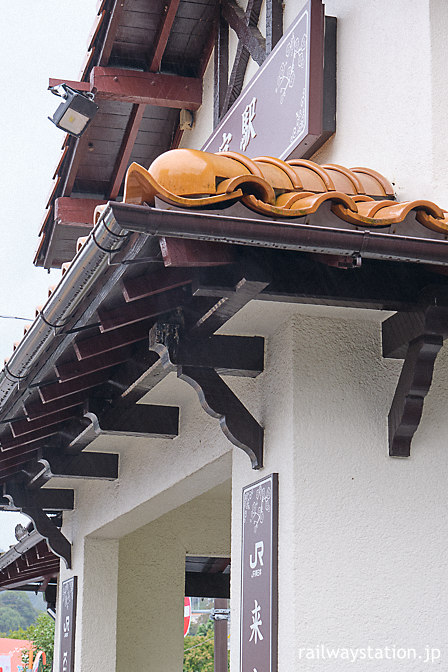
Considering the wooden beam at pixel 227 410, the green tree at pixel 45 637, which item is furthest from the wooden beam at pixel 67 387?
the green tree at pixel 45 637

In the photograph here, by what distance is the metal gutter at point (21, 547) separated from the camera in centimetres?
888

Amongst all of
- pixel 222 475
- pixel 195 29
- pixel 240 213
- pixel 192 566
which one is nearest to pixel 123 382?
pixel 222 475

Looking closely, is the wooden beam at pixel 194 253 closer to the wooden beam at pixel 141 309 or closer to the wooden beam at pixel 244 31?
the wooden beam at pixel 141 309

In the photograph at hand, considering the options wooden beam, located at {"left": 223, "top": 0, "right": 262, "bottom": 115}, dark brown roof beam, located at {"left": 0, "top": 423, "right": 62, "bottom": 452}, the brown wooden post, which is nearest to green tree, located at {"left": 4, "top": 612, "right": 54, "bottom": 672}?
the brown wooden post

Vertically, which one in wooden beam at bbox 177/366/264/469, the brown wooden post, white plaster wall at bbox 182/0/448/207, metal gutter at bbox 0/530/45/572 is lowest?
the brown wooden post

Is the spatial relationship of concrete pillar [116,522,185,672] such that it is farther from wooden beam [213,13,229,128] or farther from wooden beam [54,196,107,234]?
wooden beam [213,13,229,128]

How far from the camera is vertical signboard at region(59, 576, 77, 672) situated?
7703mm

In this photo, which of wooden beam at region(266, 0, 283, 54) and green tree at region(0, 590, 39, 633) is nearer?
wooden beam at region(266, 0, 283, 54)

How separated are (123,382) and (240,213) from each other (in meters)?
1.93

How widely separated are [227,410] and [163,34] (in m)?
3.68

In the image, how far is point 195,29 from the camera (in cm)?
690

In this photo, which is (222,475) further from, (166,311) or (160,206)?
(160,206)

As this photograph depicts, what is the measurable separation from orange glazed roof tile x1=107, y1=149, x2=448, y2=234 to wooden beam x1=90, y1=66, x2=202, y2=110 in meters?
3.72

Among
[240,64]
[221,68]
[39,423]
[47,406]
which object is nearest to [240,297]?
[47,406]
